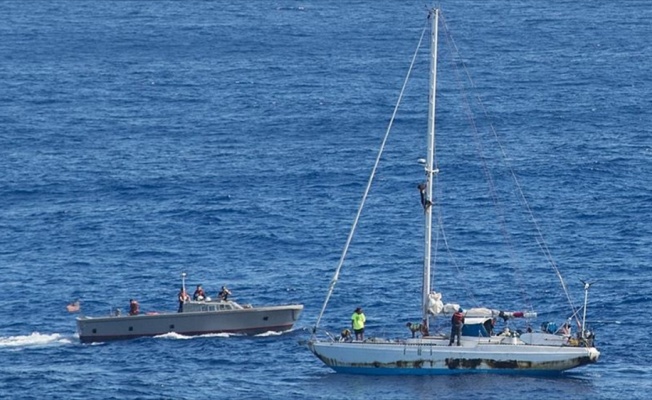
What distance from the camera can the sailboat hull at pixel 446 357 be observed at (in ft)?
341

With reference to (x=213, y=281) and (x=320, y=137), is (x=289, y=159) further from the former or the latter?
(x=213, y=281)

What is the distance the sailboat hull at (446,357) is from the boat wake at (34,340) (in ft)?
62.4

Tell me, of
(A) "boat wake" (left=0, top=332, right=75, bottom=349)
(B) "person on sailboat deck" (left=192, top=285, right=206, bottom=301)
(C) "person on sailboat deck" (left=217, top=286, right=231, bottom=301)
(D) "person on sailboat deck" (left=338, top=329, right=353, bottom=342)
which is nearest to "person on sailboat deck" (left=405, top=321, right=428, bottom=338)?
(D) "person on sailboat deck" (left=338, top=329, right=353, bottom=342)

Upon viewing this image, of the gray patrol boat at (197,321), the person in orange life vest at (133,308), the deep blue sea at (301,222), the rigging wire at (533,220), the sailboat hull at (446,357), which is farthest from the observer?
the rigging wire at (533,220)

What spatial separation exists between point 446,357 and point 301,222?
39.9 metres

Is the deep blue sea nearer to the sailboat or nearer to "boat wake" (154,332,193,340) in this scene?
"boat wake" (154,332,193,340)

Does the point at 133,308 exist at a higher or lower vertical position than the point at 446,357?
higher

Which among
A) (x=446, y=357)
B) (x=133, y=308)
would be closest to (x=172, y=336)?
(x=133, y=308)

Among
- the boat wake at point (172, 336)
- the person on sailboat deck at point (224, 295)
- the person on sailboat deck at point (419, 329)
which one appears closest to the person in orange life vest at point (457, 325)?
the person on sailboat deck at point (419, 329)

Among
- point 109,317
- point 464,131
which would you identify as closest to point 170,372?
point 109,317

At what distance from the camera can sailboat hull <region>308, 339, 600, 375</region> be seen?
103812mm

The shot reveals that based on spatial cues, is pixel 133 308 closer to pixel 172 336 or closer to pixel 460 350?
pixel 172 336

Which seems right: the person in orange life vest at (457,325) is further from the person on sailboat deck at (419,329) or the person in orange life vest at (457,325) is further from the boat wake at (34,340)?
the boat wake at (34,340)

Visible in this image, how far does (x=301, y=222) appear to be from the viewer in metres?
143
